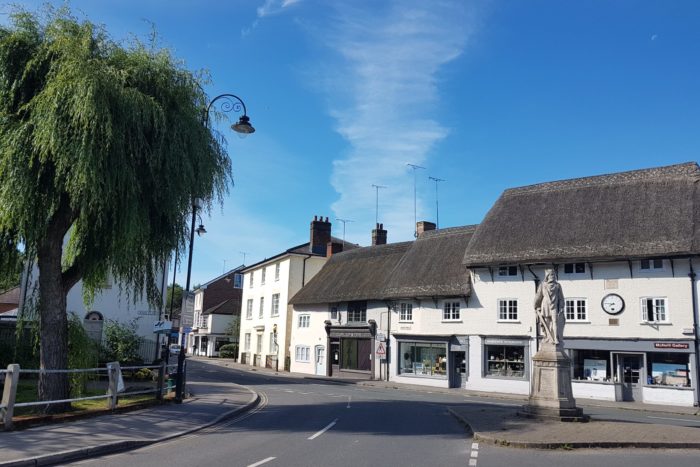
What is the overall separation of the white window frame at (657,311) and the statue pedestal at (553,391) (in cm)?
1377

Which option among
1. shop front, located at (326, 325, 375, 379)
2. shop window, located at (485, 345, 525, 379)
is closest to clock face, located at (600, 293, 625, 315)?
shop window, located at (485, 345, 525, 379)

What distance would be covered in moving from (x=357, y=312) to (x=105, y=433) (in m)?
29.2

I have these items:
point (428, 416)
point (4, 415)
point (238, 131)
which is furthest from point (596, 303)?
point (4, 415)

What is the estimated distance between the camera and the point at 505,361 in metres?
31.0

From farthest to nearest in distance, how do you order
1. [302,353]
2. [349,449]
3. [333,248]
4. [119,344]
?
[333,248] → [302,353] → [119,344] → [349,449]

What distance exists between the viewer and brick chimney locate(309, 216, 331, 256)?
5066cm

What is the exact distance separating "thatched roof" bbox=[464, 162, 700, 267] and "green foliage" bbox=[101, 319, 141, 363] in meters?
18.8

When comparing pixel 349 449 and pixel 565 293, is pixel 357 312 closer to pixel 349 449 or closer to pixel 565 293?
pixel 565 293

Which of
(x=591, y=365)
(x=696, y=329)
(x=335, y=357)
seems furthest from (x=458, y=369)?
(x=696, y=329)

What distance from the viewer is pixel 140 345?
30047mm

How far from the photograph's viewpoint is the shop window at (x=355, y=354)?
38.9 m

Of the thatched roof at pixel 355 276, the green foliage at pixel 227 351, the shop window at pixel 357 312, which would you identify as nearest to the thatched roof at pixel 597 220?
the thatched roof at pixel 355 276

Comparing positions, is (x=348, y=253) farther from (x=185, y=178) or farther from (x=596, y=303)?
(x=185, y=178)

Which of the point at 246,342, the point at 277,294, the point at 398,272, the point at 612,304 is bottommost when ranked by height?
the point at 246,342
